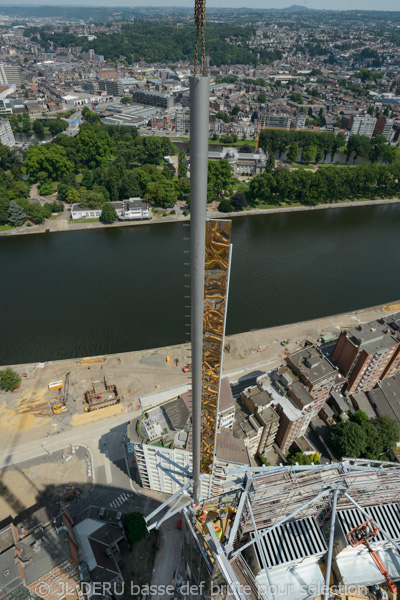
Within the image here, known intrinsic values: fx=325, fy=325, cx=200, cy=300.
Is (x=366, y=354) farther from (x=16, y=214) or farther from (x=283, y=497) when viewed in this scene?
(x=16, y=214)

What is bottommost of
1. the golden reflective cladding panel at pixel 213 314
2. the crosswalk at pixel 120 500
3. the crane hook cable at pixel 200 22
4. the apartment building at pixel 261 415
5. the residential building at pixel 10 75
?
the crosswalk at pixel 120 500

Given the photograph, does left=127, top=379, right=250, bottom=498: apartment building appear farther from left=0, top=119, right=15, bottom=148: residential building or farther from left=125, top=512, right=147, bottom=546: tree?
left=0, top=119, right=15, bottom=148: residential building

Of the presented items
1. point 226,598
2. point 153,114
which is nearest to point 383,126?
point 153,114

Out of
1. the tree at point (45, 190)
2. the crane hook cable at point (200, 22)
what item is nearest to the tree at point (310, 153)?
the tree at point (45, 190)

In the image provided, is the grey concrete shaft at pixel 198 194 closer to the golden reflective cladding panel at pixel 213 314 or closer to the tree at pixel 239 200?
the golden reflective cladding panel at pixel 213 314

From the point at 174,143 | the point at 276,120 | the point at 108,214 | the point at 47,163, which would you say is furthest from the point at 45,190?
Answer: the point at 276,120
